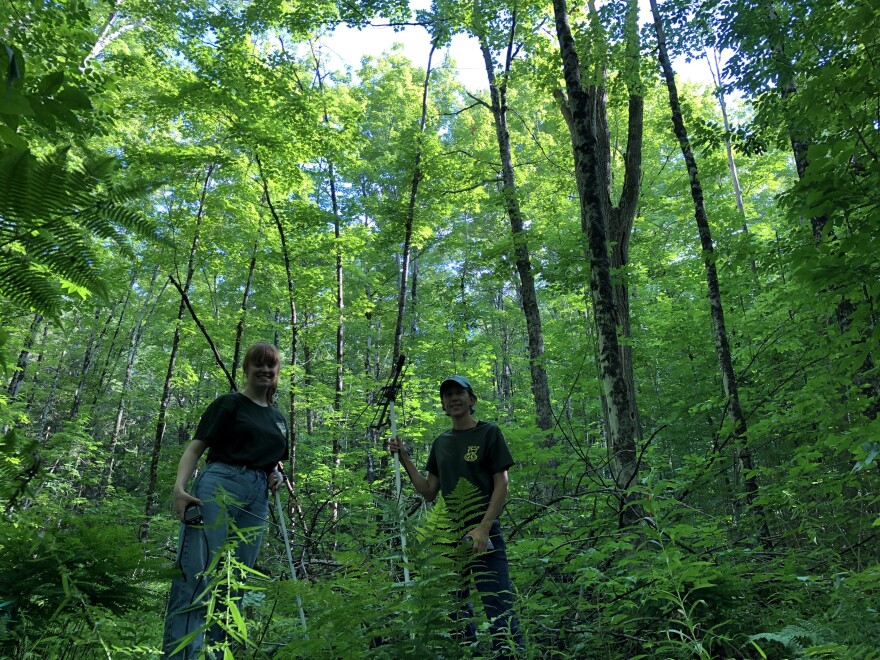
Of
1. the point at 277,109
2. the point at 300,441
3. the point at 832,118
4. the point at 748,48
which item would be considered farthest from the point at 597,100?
the point at 300,441

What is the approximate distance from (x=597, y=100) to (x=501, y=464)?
6.86 m

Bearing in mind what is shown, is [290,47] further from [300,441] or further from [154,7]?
[300,441]

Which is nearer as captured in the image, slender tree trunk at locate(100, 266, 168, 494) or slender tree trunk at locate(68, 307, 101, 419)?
slender tree trunk at locate(68, 307, 101, 419)

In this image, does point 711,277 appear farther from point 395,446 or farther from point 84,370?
point 84,370

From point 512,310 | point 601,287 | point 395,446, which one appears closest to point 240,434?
point 395,446

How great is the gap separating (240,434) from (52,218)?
208 centimetres

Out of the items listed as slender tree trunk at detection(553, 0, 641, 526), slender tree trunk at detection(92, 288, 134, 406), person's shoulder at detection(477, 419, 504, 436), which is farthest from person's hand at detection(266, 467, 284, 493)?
slender tree trunk at detection(92, 288, 134, 406)

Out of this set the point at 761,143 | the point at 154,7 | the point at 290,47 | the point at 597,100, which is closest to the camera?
the point at 761,143

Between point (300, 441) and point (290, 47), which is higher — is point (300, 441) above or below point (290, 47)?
below

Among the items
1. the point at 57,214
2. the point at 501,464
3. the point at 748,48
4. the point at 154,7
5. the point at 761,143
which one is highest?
the point at 154,7

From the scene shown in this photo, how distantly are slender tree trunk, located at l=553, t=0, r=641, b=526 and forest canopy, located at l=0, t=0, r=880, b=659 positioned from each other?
4 centimetres

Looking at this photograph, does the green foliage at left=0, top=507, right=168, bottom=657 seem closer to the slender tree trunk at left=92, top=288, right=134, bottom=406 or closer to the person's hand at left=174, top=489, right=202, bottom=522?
the person's hand at left=174, top=489, right=202, bottom=522

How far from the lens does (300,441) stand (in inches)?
482

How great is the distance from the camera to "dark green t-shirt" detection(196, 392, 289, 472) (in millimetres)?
2910
